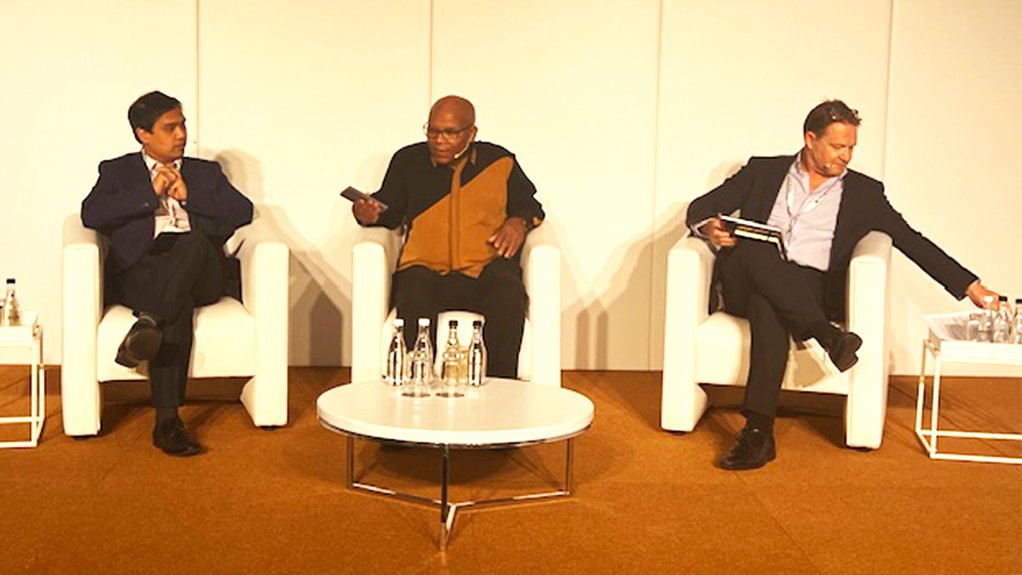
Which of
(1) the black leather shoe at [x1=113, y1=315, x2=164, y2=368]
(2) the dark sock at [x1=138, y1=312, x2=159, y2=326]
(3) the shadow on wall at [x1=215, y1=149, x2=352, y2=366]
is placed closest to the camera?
(1) the black leather shoe at [x1=113, y1=315, x2=164, y2=368]

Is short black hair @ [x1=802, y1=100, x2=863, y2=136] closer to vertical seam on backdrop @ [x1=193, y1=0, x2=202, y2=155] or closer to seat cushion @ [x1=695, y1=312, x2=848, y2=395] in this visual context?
seat cushion @ [x1=695, y1=312, x2=848, y2=395]

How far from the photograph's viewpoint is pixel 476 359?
4.56 meters

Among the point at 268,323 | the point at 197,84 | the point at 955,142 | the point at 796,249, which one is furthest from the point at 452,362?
the point at 955,142

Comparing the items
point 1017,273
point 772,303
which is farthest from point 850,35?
point 772,303

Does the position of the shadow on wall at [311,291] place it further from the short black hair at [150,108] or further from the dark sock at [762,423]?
the dark sock at [762,423]

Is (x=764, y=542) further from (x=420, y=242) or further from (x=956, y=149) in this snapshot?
(x=956, y=149)

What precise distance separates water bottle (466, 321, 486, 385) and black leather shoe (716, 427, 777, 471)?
0.94 m

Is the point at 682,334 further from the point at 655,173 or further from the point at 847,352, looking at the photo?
the point at 655,173

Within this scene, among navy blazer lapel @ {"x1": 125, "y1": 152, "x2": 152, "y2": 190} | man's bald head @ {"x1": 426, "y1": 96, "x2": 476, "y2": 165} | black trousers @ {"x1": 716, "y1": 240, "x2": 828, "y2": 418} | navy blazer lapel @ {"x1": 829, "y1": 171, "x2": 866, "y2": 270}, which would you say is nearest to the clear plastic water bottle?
man's bald head @ {"x1": 426, "y1": 96, "x2": 476, "y2": 165}

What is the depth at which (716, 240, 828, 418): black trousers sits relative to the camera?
5008 millimetres

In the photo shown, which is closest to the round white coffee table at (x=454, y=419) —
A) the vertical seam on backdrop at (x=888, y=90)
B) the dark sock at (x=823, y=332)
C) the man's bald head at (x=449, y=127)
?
the dark sock at (x=823, y=332)

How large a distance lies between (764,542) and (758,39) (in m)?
3.16

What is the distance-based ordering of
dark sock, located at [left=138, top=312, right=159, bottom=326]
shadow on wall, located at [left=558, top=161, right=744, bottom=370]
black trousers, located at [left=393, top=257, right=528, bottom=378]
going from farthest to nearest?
shadow on wall, located at [left=558, top=161, right=744, bottom=370], black trousers, located at [left=393, top=257, right=528, bottom=378], dark sock, located at [left=138, top=312, right=159, bottom=326]

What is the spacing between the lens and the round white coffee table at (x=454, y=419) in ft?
13.0
